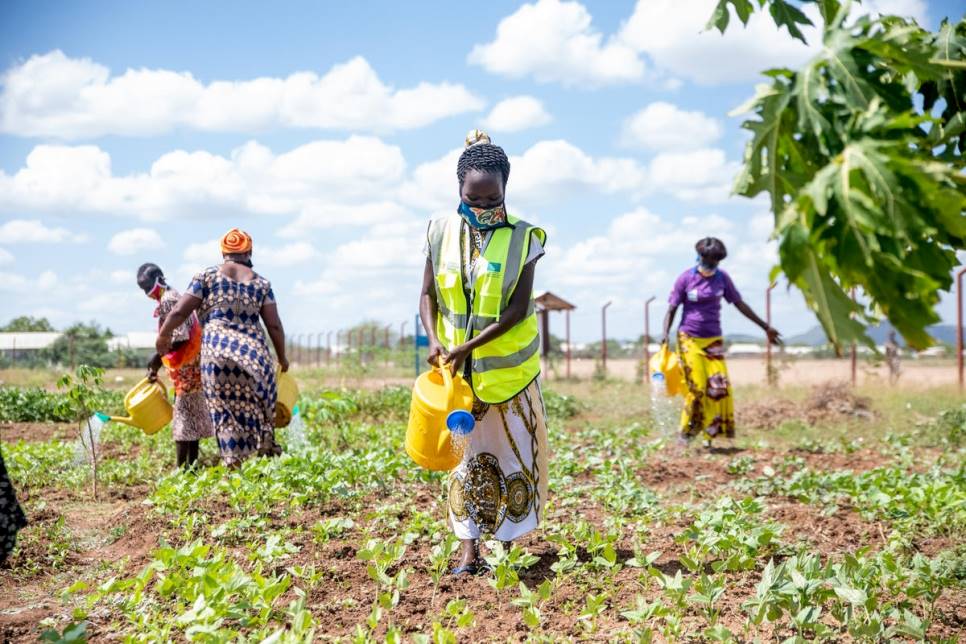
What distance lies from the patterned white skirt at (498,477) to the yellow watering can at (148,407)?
128 inches

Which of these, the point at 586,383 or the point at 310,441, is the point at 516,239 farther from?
the point at 586,383

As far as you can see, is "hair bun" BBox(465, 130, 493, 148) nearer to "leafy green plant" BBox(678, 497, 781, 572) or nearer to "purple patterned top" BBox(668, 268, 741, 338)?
"leafy green plant" BBox(678, 497, 781, 572)

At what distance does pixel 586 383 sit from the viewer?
18531 millimetres

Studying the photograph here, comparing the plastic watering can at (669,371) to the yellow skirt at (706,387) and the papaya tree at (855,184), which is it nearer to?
the yellow skirt at (706,387)

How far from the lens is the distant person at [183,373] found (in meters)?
6.32

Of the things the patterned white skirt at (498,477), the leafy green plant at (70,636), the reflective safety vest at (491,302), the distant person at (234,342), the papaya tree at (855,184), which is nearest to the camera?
the papaya tree at (855,184)

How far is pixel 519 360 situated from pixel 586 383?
587 inches

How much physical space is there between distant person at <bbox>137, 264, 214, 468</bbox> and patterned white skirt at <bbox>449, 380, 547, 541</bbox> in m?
3.09

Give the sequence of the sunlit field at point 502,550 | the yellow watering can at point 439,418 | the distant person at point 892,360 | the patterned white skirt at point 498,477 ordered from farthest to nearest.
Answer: the distant person at point 892,360
the patterned white skirt at point 498,477
the yellow watering can at point 439,418
the sunlit field at point 502,550

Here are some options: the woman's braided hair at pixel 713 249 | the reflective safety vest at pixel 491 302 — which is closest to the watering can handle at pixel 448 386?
the reflective safety vest at pixel 491 302

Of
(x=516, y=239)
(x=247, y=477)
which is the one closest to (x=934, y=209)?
(x=516, y=239)

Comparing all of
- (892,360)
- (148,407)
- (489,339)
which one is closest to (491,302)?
(489,339)

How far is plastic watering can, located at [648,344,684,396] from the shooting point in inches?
309

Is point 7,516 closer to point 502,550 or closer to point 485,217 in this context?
point 502,550
